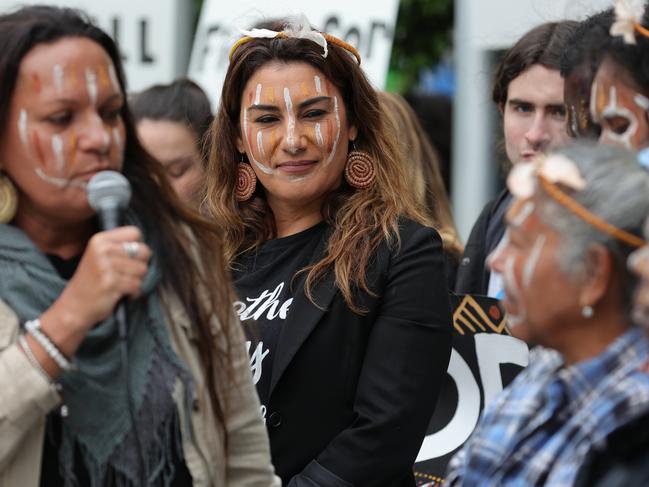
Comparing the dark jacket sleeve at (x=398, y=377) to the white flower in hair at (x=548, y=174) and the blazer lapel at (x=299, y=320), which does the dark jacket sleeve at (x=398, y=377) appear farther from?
the white flower in hair at (x=548, y=174)

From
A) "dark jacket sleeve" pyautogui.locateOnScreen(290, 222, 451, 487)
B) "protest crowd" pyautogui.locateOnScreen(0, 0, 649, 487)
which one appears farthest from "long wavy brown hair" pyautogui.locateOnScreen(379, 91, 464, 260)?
"dark jacket sleeve" pyautogui.locateOnScreen(290, 222, 451, 487)

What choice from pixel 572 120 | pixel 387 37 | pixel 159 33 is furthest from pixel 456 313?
pixel 159 33

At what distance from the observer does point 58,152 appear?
2463 mm

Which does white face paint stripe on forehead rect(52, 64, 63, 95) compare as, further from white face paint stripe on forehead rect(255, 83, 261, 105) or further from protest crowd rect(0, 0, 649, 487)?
white face paint stripe on forehead rect(255, 83, 261, 105)

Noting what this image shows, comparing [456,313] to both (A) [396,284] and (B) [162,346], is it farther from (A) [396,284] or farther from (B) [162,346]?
(B) [162,346]

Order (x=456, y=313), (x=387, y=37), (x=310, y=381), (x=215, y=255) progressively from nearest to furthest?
(x=215, y=255) < (x=310, y=381) < (x=456, y=313) < (x=387, y=37)

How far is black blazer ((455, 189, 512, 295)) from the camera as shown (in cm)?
445

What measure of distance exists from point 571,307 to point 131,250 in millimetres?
868

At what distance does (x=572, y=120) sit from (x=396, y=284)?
0.70 metres

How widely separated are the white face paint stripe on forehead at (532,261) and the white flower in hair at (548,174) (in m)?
0.10

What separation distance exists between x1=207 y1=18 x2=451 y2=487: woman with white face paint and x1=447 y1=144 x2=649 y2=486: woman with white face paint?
91 centimetres

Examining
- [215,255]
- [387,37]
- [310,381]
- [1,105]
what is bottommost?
[310,381]

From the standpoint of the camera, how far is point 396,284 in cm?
336

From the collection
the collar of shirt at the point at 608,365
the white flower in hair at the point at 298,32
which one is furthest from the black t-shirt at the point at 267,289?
the collar of shirt at the point at 608,365
